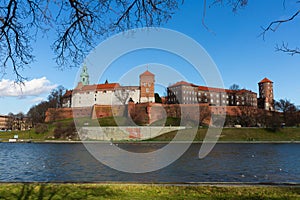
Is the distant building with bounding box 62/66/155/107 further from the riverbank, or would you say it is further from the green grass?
the riverbank

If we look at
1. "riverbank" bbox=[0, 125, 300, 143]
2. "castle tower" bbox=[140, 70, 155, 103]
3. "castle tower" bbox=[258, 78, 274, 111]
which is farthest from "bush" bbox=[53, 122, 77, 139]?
"castle tower" bbox=[258, 78, 274, 111]

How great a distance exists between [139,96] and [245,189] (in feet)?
211

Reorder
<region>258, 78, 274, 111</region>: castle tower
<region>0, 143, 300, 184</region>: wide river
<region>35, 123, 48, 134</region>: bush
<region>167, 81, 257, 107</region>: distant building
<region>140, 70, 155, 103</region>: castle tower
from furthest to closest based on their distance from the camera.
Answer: <region>258, 78, 274, 111</region>: castle tower → <region>167, 81, 257, 107</region>: distant building → <region>140, 70, 155, 103</region>: castle tower → <region>35, 123, 48, 134</region>: bush → <region>0, 143, 300, 184</region>: wide river

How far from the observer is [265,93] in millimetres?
85688

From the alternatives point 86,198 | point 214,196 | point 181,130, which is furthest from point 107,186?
Result: point 181,130

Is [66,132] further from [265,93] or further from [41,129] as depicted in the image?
[265,93]

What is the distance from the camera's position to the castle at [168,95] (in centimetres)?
6950

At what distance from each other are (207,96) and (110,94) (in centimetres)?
2649

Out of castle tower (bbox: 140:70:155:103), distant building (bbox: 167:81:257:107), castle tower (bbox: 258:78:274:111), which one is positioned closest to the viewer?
castle tower (bbox: 140:70:155:103)

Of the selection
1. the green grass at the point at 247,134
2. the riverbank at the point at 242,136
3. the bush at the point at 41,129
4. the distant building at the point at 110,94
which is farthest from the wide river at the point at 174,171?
the distant building at the point at 110,94

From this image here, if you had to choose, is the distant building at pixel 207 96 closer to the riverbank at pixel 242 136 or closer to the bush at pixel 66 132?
the riverbank at pixel 242 136

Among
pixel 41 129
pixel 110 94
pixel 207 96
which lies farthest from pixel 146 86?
pixel 41 129

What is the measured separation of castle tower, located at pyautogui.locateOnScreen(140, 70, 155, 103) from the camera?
6775cm

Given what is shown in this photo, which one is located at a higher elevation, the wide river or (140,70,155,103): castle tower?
(140,70,155,103): castle tower
